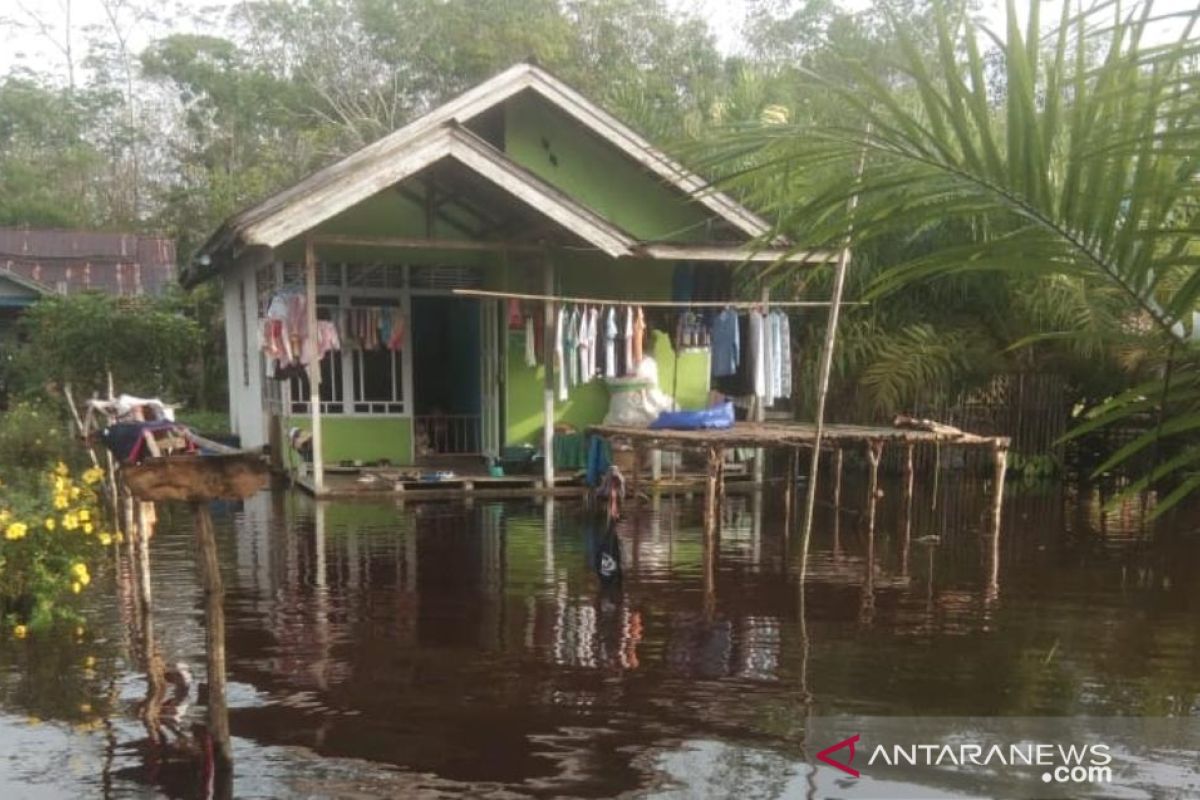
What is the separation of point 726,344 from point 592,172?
3141 mm

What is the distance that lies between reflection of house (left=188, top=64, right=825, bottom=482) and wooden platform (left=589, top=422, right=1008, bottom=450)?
13.0 ft

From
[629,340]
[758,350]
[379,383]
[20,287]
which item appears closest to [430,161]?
[629,340]

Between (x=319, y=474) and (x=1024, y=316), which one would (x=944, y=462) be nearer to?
(x=1024, y=316)

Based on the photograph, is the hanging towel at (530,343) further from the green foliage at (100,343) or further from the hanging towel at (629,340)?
the green foliage at (100,343)

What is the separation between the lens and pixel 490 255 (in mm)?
14086

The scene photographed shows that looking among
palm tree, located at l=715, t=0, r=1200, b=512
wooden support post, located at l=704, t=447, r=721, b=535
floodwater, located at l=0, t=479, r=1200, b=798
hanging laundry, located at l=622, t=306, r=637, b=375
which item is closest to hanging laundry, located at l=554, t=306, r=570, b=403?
hanging laundry, located at l=622, t=306, r=637, b=375

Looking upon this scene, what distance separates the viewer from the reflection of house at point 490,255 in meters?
12.7

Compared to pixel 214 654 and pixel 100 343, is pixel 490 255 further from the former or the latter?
pixel 214 654

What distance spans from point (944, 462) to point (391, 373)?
317 inches

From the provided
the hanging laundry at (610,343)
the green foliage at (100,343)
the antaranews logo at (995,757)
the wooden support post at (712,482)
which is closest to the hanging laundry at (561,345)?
the hanging laundry at (610,343)

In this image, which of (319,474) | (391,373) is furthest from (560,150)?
(319,474)

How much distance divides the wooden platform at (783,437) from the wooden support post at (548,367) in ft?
11.7

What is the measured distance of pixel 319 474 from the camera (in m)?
12.1

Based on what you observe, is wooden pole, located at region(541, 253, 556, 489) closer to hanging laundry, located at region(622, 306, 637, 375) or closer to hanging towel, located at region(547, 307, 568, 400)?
hanging towel, located at region(547, 307, 568, 400)
